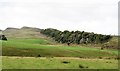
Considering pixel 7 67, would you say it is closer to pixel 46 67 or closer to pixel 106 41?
A: pixel 46 67

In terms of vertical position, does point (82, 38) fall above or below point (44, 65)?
below

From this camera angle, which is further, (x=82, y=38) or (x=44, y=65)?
(x=82, y=38)

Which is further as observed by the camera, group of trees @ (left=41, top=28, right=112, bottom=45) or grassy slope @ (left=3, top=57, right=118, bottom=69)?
group of trees @ (left=41, top=28, right=112, bottom=45)

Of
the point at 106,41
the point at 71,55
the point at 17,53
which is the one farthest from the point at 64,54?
the point at 106,41

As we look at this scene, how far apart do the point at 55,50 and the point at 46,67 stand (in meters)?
27.9

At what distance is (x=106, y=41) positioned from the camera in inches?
4747

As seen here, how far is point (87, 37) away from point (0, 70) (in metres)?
95.8

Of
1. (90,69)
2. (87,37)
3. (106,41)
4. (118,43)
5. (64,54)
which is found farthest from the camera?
(87,37)

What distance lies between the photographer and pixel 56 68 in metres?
39.5

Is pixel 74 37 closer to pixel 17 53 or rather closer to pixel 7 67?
pixel 17 53

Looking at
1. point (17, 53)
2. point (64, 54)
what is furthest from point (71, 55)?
point (17, 53)

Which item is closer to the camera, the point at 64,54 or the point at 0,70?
the point at 0,70

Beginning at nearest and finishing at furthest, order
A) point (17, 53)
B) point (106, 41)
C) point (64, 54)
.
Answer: point (17, 53)
point (64, 54)
point (106, 41)

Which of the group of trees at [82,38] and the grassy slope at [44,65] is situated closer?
the grassy slope at [44,65]
